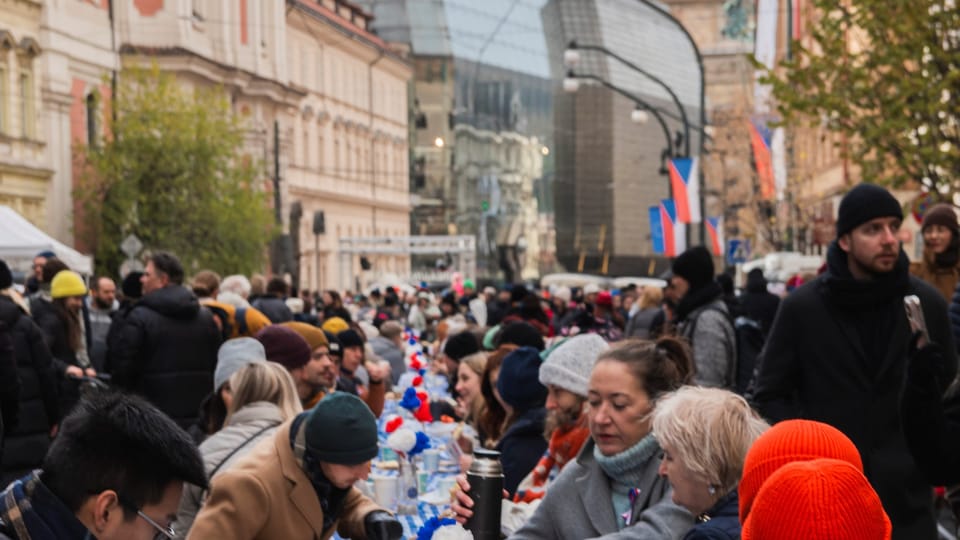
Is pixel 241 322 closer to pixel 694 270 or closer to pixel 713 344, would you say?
pixel 694 270

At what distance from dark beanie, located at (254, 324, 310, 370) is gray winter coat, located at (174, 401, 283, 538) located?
1512 mm

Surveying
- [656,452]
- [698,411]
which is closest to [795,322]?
[656,452]

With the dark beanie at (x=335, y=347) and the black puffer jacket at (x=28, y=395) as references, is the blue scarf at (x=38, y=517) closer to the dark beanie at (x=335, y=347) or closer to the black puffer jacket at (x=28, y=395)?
the black puffer jacket at (x=28, y=395)

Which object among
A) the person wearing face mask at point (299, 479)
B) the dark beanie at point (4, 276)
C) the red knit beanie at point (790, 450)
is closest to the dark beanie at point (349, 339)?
the dark beanie at point (4, 276)

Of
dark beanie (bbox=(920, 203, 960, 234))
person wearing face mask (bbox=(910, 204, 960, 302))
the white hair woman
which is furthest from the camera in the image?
person wearing face mask (bbox=(910, 204, 960, 302))

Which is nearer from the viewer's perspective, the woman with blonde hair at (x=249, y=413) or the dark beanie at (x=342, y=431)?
the dark beanie at (x=342, y=431)

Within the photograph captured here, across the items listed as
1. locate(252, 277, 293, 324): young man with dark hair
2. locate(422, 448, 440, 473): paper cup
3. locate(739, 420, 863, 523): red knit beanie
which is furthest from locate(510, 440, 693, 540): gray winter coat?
locate(252, 277, 293, 324): young man with dark hair

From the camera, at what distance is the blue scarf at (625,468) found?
4938 mm

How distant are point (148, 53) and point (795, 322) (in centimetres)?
4238

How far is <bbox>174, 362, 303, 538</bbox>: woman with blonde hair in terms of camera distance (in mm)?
5715

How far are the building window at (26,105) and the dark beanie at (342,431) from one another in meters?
32.4

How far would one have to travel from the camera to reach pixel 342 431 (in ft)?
15.2

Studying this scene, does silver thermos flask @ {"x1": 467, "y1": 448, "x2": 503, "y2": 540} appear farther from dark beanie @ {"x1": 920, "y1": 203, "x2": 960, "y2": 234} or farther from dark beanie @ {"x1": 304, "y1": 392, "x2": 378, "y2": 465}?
dark beanie @ {"x1": 920, "y1": 203, "x2": 960, "y2": 234}

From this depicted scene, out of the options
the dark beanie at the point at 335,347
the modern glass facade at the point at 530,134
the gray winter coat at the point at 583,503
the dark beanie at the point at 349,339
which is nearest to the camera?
the gray winter coat at the point at 583,503
